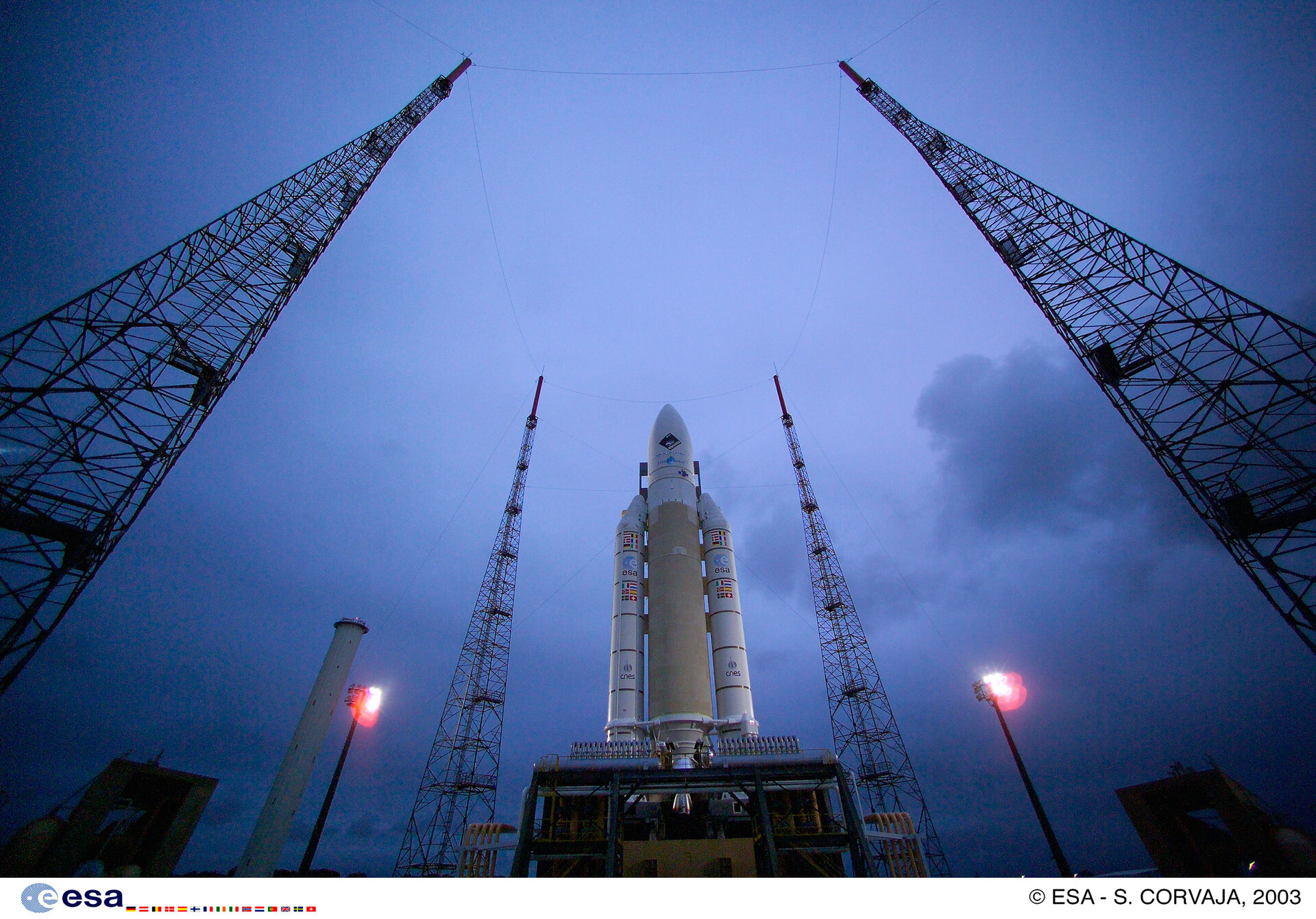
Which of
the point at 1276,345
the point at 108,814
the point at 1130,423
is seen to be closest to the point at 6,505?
the point at 108,814

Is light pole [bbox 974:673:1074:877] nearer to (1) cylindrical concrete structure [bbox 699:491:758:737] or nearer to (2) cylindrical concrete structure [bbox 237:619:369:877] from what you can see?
(1) cylindrical concrete structure [bbox 699:491:758:737]

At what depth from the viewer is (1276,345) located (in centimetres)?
1905

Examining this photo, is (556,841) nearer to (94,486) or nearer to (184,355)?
(94,486)

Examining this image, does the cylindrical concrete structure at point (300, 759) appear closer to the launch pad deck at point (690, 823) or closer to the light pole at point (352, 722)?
the light pole at point (352, 722)

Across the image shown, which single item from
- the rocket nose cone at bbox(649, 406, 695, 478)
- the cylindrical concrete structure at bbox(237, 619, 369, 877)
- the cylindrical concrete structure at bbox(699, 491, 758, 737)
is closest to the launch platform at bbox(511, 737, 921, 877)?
the cylindrical concrete structure at bbox(699, 491, 758, 737)

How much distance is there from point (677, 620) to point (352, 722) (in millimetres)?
14258

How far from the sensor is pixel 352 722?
68.3 feet

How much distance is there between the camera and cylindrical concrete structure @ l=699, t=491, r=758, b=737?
2456cm
